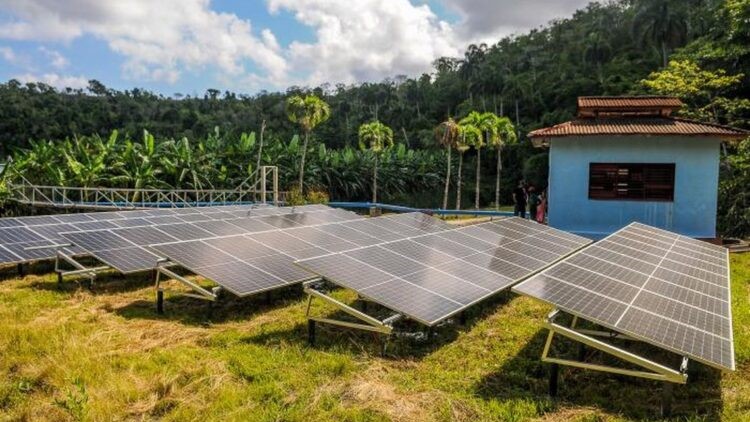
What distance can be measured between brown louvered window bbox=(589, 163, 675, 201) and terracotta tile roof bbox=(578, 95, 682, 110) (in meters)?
1.97

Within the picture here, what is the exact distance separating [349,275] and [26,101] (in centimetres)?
6951

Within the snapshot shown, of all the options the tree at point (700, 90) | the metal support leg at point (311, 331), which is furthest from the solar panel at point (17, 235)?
the tree at point (700, 90)

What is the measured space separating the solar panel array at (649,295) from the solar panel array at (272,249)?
165 inches

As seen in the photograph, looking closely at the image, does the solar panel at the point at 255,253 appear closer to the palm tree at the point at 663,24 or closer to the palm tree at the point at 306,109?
the palm tree at the point at 306,109

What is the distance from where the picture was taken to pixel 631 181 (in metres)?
15.6

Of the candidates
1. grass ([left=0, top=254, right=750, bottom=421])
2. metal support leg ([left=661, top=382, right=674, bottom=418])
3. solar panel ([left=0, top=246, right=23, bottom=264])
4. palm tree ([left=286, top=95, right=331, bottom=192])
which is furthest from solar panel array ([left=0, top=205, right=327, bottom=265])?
palm tree ([left=286, top=95, right=331, bottom=192])

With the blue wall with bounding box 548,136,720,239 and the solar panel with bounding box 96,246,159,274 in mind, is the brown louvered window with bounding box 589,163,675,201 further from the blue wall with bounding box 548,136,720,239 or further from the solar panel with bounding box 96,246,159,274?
the solar panel with bounding box 96,246,159,274

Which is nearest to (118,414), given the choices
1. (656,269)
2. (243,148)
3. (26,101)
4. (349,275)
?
(349,275)

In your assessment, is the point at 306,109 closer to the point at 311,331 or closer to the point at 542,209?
the point at 542,209

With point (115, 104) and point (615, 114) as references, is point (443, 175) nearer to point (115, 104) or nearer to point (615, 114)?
point (615, 114)

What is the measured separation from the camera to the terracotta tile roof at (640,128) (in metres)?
14.4

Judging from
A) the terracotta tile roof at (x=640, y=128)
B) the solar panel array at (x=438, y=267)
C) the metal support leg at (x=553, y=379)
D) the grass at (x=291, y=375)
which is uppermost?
the terracotta tile roof at (x=640, y=128)

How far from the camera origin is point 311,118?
28.5 meters

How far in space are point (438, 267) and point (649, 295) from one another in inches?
112
